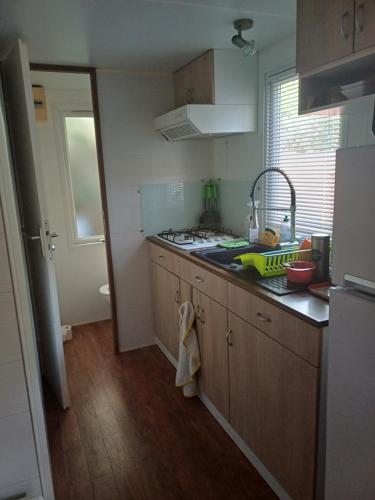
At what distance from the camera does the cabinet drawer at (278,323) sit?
130cm

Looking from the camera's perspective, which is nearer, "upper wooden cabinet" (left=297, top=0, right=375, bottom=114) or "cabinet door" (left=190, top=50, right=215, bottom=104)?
"upper wooden cabinet" (left=297, top=0, right=375, bottom=114)

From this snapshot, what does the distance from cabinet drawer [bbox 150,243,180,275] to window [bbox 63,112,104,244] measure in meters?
0.96

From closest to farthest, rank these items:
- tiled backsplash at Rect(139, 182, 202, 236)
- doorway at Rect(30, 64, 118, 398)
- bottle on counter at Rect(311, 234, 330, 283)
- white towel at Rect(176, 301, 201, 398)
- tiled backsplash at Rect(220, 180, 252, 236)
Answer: bottle on counter at Rect(311, 234, 330, 283)
white towel at Rect(176, 301, 201, 398)
tiled backsplash at Rect(220, 180, 252, 236)
tiled backsplash at Rect(139, 182, 202, 236)
doorway at Rect(30, 64, 118, 398)

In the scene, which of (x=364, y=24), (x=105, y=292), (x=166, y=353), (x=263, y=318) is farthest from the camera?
(x=105, y=292)

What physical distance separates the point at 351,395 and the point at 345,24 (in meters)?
1.21

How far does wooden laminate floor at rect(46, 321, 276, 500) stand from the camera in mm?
1755

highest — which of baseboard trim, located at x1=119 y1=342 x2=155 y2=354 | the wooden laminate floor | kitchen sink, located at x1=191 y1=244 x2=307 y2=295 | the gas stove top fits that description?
the gas stove top

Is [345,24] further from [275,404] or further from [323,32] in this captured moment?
[275,404]

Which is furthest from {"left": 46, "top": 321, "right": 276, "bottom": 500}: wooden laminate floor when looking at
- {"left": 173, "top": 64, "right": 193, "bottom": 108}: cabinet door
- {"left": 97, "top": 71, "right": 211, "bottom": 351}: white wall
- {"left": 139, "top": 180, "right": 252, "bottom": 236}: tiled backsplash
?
{"left": 173, "top": 64, "right": 193, "bottom": 108}: cabinet door

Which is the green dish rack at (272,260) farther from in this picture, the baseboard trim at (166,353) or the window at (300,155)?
the baseboard trim at (166,353)

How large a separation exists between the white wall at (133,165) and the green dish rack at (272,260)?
1308 mm

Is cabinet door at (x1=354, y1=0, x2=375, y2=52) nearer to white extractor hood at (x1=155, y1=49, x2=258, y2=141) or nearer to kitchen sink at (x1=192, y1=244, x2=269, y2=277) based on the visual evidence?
white extractor hood at (x1=155, y1=49, x2=258, y2=141)

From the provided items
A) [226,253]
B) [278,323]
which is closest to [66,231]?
[226,253]

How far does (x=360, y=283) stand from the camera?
3.32ft
